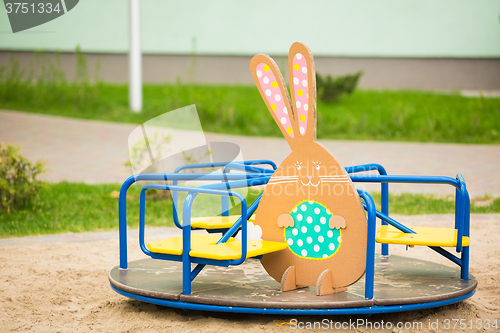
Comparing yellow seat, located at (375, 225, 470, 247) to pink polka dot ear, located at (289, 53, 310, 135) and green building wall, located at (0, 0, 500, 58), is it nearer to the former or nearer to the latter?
pink polka dot ear, located at (289, 53, 310, 135)

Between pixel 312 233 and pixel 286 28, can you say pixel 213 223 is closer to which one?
pixel 312 233

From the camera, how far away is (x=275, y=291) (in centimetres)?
368

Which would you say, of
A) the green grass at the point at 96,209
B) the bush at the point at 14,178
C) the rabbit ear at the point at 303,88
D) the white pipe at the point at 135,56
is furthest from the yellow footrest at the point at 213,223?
the white pipe at the point at 135,56

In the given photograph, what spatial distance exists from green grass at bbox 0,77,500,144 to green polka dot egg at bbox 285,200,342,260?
9.81 meters

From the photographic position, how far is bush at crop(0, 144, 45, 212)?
6503mm

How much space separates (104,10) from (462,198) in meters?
17.0

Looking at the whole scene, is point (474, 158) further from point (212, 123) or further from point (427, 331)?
point (427, 331)

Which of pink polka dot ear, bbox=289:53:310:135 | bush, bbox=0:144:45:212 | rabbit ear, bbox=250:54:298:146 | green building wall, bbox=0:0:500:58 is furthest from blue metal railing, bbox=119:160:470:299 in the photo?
green building wall, bbox=0:0:500:58

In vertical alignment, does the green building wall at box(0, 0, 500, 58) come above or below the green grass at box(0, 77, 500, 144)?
above

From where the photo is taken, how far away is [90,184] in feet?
28.0

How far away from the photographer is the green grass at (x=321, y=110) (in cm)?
1367

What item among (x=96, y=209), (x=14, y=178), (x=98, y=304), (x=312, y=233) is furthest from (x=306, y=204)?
(x=14, y=178)

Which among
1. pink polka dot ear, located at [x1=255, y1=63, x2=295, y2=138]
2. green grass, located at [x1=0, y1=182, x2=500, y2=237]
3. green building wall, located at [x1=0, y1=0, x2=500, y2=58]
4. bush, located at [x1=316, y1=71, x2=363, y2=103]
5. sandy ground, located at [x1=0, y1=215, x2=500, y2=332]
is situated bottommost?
sandy ground, located at [x1=0, y1=215, x2=500, y2=332]

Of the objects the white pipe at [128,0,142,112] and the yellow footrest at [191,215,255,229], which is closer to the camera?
the yellow footrest at [191,215,255,229]
